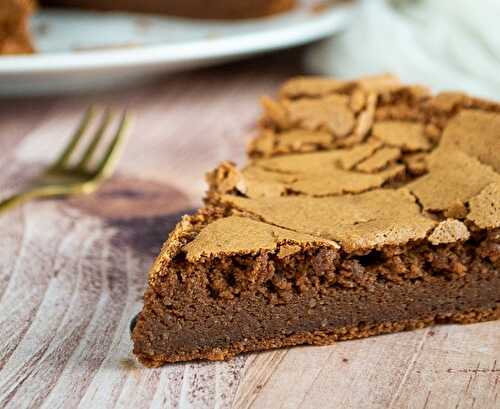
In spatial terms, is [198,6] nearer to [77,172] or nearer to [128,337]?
[77,172]

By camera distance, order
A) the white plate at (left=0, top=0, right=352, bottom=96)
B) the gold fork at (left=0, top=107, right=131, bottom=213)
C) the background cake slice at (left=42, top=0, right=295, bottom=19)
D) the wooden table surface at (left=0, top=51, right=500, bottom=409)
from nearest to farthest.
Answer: the wooden table surface at (left=0, top=51, right=500, bottom=409) < the gold fork at (left=0, top=107, right=131, bottom=213) < the white plate at (left=0, top=0, right=352, bottom=96) < the background cake slice at (left=42, top=0, right=295, bottom=19)

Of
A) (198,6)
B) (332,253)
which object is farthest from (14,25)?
(332,253)

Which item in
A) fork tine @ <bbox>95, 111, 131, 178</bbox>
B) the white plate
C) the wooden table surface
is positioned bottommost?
the wooden table surface

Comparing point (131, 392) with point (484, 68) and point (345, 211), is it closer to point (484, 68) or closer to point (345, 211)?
point (345, 211)

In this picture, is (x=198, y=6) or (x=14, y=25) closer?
(x=14, y=25)

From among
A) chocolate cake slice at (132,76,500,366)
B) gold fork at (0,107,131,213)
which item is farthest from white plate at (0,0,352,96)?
chocolate cake slice at (132,76,500,366)

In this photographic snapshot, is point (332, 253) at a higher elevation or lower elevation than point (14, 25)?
lower

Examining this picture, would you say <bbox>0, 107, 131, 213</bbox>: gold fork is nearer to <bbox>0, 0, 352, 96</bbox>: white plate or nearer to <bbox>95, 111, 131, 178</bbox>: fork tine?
<bbox>95, 111, 131, 178</bbox>: fork tine
